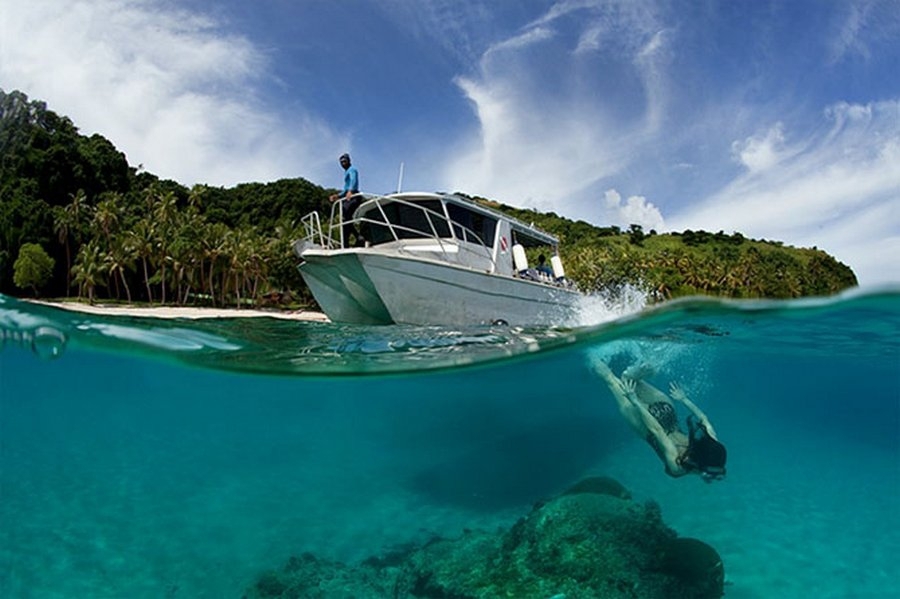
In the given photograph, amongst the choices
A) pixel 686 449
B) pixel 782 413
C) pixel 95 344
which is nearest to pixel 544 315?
pixel 686 449

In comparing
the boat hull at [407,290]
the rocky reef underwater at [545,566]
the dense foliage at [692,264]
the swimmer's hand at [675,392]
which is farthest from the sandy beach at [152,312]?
the dense foliage at [692,264]

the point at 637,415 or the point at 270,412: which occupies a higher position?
the point at 637,415

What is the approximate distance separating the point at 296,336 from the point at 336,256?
2.01 metres

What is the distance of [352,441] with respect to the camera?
17.8 metres

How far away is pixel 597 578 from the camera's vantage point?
7.70 meters

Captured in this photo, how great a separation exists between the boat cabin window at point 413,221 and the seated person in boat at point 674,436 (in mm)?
6037

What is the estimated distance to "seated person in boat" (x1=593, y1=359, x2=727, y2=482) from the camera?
10.1 meters

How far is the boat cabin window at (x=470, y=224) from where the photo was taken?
13.4 metres

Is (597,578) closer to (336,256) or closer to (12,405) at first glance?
(336,256)

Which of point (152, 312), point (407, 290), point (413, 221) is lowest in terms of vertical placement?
point (152, 312)

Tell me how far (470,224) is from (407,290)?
3043 millimetres

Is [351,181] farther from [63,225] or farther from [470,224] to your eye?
[63,225]

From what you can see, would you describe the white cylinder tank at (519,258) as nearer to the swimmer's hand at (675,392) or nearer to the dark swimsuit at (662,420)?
the dark swimsuit at (662,420)

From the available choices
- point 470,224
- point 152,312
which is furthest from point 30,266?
point 470,224
